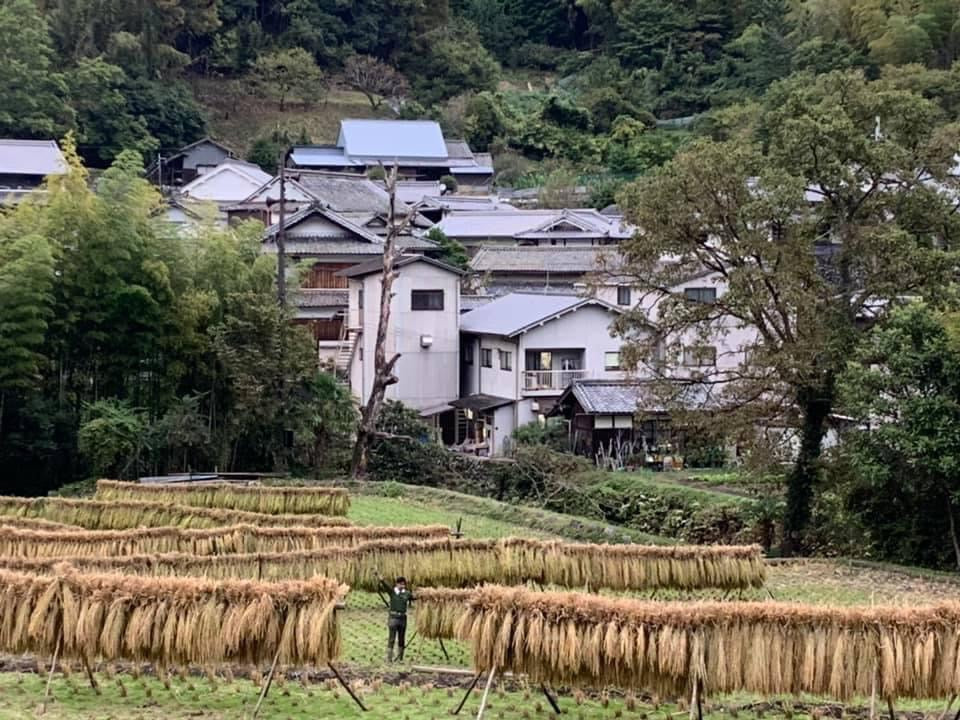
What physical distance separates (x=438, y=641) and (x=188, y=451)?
1479 cm

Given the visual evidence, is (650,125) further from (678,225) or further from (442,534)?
(442,534)

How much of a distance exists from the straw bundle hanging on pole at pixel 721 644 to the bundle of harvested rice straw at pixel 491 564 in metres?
4.74

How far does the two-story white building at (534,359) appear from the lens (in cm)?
3291

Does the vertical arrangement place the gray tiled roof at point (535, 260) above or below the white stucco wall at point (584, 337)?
above

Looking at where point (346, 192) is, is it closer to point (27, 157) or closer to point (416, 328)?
point (27, 157)

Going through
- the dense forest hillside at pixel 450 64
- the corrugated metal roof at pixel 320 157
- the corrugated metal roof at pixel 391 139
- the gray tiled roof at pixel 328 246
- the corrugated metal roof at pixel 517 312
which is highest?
the dense forest hillside at pixel 450 64

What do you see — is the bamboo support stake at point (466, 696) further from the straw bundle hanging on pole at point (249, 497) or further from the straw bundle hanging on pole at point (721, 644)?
the straw bundle hanging on pole at point (249, 497)

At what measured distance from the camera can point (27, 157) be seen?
48.8m

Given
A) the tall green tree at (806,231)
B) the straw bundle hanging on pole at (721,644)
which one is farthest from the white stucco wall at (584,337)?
the straw bundle hanging on pole at (721,644)

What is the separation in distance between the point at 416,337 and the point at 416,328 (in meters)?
0.25

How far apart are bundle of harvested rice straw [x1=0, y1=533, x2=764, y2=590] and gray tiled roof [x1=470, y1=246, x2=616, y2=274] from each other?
2667cm

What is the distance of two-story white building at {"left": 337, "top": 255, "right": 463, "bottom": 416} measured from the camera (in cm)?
3419

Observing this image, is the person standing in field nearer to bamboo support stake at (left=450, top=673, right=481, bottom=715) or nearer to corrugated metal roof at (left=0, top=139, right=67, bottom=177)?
bamboo support stake at (left=450, top=673, right=481, bottom=715)

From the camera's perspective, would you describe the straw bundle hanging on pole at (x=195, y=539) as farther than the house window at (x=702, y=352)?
No
